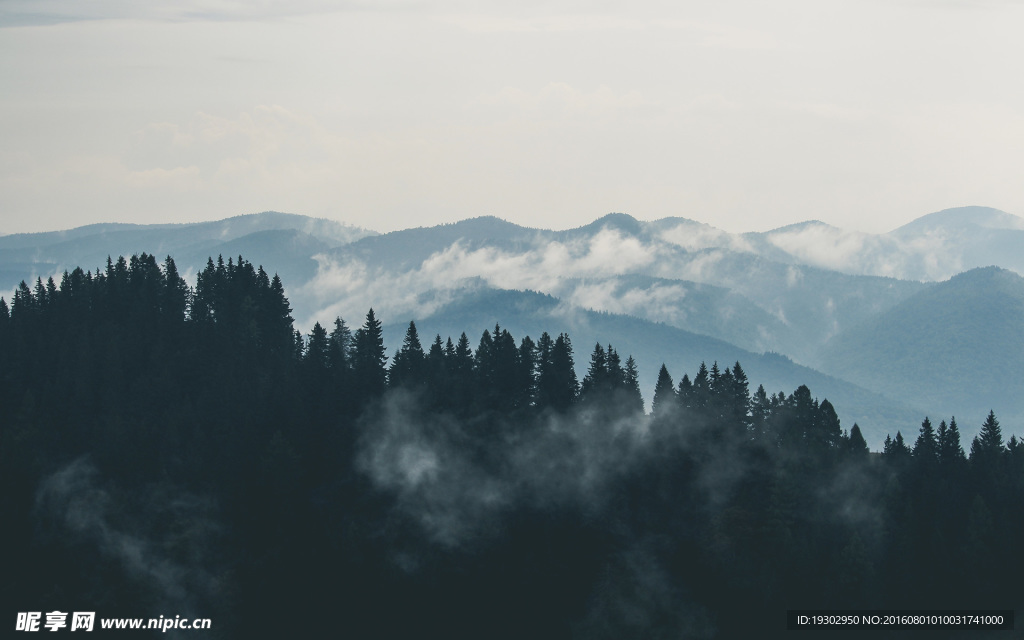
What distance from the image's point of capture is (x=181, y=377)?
577 ft

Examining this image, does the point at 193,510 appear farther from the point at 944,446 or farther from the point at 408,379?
the point at 944,446

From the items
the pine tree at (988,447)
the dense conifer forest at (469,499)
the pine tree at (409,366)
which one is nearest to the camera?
the dense conifer forest at (469,499)

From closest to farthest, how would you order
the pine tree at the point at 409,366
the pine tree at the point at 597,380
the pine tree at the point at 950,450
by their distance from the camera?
1. the pine tree at the point at 950,450
2. the pine tree at the point at 597,380
3. the pine tree at the point at 409,366

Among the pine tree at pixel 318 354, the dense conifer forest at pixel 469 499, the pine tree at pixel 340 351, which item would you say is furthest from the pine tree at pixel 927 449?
the pine tree at pixel 318 354

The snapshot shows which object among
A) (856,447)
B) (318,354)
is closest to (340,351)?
(318,354)

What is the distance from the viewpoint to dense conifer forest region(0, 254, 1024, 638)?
14812 centimetres

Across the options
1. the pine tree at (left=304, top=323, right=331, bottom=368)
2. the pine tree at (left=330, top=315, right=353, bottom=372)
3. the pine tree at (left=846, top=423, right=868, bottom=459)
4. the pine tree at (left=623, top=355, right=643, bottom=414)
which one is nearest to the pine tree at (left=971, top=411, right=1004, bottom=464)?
the pine tree at (left=846, top=423, right=868, bottom=459)

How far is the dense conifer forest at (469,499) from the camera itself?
148125 mm

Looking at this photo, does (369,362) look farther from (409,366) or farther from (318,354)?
(318,354)

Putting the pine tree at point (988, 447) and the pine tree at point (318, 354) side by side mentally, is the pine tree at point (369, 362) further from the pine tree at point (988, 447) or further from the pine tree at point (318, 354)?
the pine tree at point (988, 447)

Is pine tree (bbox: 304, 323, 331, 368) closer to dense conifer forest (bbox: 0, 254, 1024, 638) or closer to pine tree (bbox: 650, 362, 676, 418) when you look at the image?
dense conifer forest (bbox: 0, 254, 1024, 638)

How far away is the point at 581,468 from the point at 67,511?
6934 cm

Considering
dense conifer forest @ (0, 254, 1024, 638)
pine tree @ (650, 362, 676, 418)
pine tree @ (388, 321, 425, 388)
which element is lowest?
dense conifer forest @ (0, 254, 1024, 638)

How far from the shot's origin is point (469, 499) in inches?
6555
